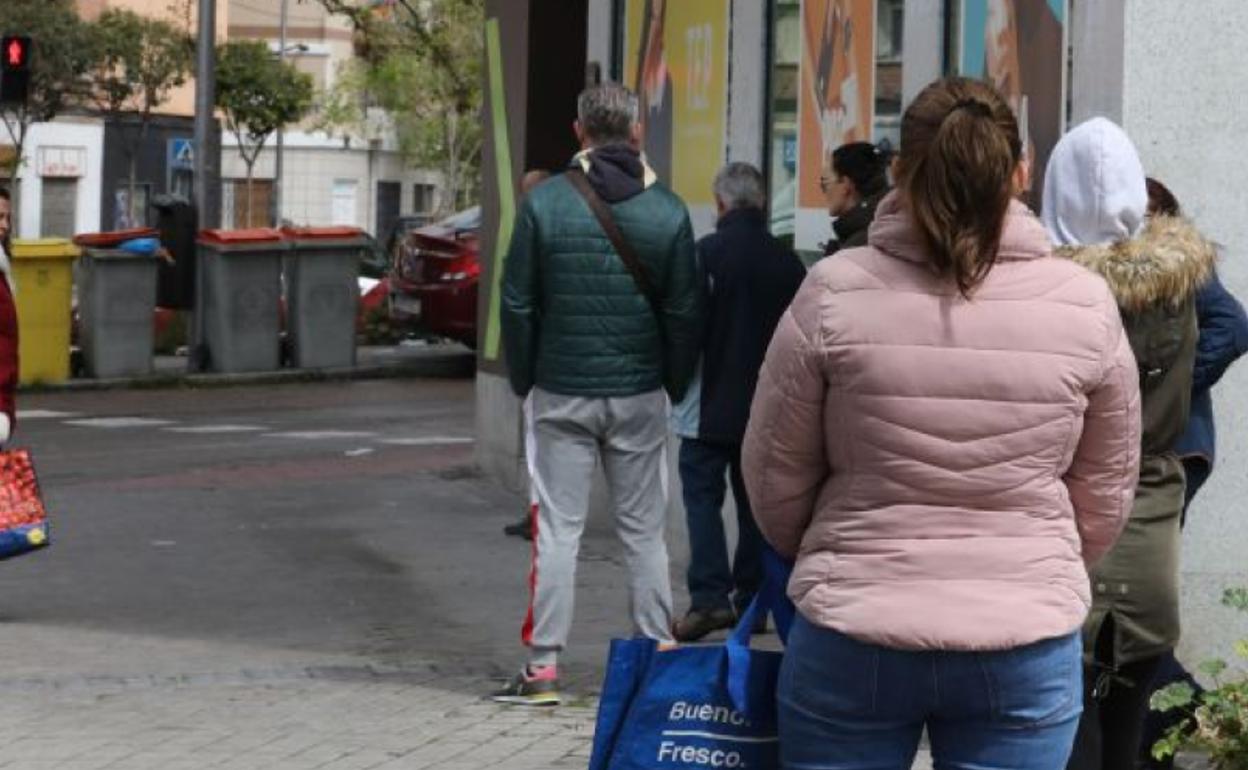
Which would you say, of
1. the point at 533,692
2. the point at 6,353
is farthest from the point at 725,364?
the point at 6,353

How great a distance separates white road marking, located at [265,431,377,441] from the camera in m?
19.4

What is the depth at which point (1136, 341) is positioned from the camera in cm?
575

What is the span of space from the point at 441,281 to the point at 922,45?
15.9 m

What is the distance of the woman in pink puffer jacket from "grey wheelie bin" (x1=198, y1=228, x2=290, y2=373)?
20.5 m

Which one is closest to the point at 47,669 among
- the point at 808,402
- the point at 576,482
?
the point at 576,482

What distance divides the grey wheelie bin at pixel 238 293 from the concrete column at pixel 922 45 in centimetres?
1456

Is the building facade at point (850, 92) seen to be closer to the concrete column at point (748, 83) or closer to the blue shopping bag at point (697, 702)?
the concrete column at point (748, 83)

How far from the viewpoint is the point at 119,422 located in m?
20.6

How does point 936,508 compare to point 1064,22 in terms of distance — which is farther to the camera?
point 1064,22

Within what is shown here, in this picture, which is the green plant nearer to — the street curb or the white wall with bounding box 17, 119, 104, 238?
the street curb

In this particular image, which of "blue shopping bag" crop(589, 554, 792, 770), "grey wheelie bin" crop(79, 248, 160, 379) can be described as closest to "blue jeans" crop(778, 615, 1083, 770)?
"blue shopping bag" crop(589, 554, 792, 770)

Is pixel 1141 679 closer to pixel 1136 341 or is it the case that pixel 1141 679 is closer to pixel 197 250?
pixel 1136 341

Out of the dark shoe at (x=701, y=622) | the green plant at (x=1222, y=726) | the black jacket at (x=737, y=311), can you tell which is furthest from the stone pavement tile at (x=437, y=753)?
the black jacket at (x=737, y=311)

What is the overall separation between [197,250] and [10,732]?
16960 mm
